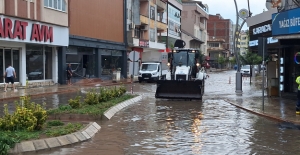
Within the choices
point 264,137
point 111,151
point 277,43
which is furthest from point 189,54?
point 111,151

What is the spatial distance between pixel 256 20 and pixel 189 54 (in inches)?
176

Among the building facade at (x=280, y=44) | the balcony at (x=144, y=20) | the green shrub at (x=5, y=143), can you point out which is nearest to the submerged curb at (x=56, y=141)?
the green shrub at (x=5, y=143)

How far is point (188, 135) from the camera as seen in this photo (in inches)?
467

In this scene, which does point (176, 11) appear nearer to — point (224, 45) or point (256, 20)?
point (256, 20)

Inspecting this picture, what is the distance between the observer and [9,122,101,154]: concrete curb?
8867 mm

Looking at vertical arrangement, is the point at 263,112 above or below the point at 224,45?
below

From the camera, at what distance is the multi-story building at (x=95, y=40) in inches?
1549

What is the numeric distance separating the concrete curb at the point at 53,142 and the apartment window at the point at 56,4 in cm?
2352

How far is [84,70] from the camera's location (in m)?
43.9

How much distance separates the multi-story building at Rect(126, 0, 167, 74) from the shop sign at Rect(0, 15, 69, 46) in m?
18.8

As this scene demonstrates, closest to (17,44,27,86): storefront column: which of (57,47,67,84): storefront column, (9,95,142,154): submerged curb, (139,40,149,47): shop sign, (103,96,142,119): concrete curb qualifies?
(57,47,67,84): storefront column

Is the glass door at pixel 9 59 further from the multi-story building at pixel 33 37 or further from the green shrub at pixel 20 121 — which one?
the green shrub at pixel 20 121

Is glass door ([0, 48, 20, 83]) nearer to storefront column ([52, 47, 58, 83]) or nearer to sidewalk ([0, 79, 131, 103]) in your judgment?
sidewalk ([0, 79, 131, 103])

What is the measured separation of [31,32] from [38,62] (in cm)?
427
